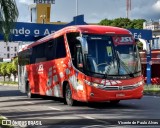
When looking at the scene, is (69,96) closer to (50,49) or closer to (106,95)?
(106,95)

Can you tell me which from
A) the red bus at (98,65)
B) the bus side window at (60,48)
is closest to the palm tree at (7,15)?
the red bus at (98,65)

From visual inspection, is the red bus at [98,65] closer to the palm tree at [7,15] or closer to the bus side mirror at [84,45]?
the bus side mirror at [84,45]

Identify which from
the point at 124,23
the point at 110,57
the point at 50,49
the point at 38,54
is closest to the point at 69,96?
the point at 110,57

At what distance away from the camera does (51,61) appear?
67.6 feet

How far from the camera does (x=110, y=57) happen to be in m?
16.7

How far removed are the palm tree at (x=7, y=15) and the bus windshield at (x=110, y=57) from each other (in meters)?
3.27

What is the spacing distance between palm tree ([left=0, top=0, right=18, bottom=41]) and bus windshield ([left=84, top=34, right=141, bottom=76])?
3.27m

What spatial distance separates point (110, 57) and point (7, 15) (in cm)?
444

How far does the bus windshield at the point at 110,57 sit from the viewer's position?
1647cm

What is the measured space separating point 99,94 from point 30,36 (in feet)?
66.0

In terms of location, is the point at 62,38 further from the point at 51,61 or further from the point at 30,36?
the point at 30,36

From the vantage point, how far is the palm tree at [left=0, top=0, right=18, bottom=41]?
14.4 m

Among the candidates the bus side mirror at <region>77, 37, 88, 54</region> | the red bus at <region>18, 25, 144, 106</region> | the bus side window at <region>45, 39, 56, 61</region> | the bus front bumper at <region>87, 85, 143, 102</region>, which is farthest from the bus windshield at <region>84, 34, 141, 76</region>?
the bus side window at <region>45, 39, 56, 61</region>

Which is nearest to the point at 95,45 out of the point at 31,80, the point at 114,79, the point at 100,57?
the point at 100,57
